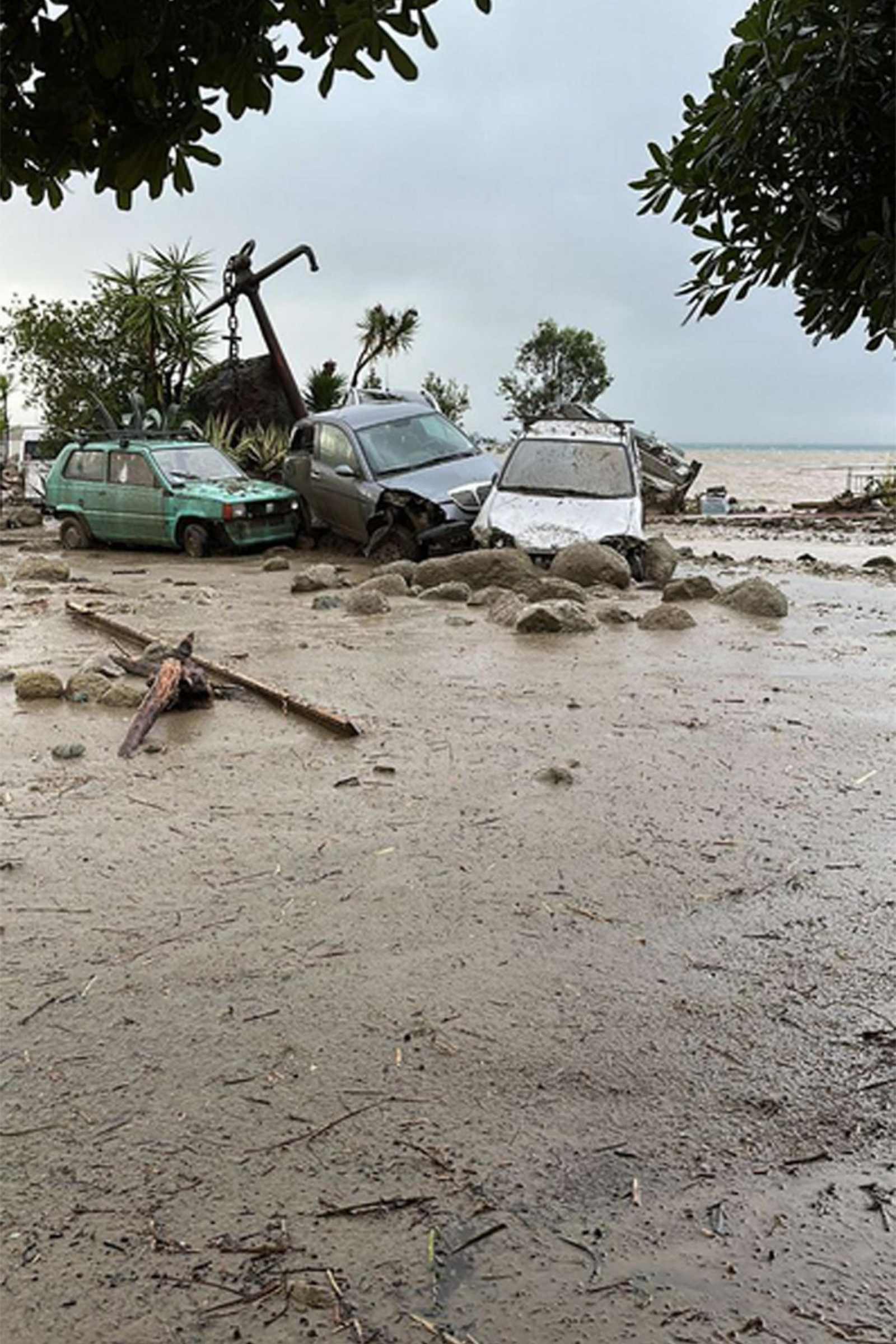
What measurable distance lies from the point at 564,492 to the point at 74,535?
8613 mm

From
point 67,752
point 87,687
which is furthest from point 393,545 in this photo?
point 67,752

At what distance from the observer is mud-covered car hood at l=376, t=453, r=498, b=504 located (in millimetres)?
14969

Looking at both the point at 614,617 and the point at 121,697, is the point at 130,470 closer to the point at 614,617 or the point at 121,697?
the point at 614,617

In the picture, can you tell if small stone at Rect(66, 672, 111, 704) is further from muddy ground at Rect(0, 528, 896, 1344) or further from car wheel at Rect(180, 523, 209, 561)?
car wheel at Rect(180, 523, 209, 561)

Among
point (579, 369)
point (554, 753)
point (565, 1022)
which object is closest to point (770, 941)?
point (565, 1022)

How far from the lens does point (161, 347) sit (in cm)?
3053

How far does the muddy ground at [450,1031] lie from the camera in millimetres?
2566

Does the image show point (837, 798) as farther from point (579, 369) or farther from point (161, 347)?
point (579, 369)

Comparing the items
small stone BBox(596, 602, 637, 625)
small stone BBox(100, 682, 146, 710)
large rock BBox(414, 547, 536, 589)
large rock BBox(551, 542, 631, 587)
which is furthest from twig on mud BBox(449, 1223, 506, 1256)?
large rock BBox(551, 542, 631, 587)

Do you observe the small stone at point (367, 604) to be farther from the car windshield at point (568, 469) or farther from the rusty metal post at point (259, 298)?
the rusty metal post at point (259, 298)

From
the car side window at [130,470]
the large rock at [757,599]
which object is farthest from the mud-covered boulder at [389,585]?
the car side window at [130,470]

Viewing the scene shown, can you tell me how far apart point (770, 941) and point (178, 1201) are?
225 cm

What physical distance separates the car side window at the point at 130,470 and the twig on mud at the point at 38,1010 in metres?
14.6

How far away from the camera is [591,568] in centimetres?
1316
